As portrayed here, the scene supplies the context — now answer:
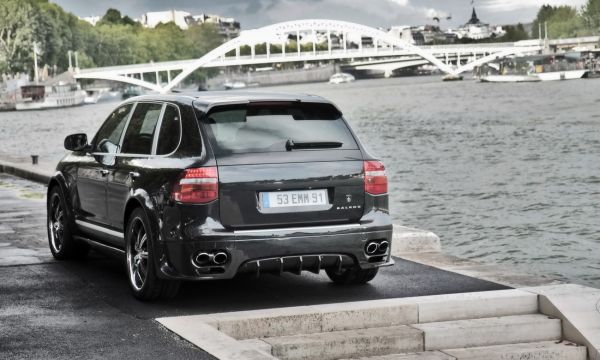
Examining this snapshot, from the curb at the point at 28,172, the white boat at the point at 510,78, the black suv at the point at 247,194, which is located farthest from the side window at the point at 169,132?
the white boat at the point at 510,78

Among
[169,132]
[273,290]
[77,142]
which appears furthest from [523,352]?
[77,142]

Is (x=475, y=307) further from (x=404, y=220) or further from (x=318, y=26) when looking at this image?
(x=318, y=26)

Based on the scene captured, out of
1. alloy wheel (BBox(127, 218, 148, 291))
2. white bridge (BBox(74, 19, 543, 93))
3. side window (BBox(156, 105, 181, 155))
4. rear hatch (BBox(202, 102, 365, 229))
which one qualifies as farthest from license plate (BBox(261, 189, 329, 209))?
white bridge (BBox(74, 19, 543, 93))

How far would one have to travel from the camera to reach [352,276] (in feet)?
28.1

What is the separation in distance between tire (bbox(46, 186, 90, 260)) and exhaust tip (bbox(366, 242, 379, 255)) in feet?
9.54

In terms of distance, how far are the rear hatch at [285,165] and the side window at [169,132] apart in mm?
286

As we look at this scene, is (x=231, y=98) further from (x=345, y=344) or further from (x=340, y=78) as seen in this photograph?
(x=340, y=78)

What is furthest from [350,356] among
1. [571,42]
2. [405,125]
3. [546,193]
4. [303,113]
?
[571,42]

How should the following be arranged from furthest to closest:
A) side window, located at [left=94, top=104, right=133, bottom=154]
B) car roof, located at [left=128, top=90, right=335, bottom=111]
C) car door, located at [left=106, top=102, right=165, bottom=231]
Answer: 1. side window, located at [left=94, top=104, right=133, bottom=154]
2. car door, located at [left=106, top=102, right=165, bottom=231]
3. car roof, located at [left=128, top=90, right=335, bottom=111]

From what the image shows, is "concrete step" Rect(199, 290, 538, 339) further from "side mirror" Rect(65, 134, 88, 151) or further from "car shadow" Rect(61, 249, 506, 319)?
"side mirror" Rect(65, 134, 88, 151)

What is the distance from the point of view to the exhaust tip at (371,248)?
25.0 ft

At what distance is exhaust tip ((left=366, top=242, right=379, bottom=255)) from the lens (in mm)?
7613

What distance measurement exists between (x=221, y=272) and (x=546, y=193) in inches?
916

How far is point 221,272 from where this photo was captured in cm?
729
